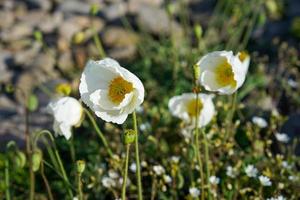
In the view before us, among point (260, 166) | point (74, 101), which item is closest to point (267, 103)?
point (260, 166)

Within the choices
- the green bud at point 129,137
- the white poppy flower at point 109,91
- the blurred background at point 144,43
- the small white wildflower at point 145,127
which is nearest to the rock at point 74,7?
the blurred background at point 144,43

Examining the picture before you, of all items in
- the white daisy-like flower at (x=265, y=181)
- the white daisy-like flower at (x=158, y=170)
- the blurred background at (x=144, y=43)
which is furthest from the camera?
the blurred background at (x=144, y=43)

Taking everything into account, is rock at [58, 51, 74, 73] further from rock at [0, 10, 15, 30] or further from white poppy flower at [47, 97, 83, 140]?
white poppy flower at [47, 97, 83, 140]

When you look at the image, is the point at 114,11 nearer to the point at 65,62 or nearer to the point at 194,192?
the point at 65,62

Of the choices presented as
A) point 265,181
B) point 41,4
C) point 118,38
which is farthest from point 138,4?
point 265,181

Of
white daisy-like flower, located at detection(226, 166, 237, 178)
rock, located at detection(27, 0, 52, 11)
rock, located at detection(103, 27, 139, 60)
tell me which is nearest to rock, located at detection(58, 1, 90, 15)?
rock, located at detection(27, 0, 52, 11)

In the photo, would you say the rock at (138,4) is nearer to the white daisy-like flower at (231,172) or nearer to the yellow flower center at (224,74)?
the white daisy-like flower at (231,172)

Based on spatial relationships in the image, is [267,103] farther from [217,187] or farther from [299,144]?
[217,187]
